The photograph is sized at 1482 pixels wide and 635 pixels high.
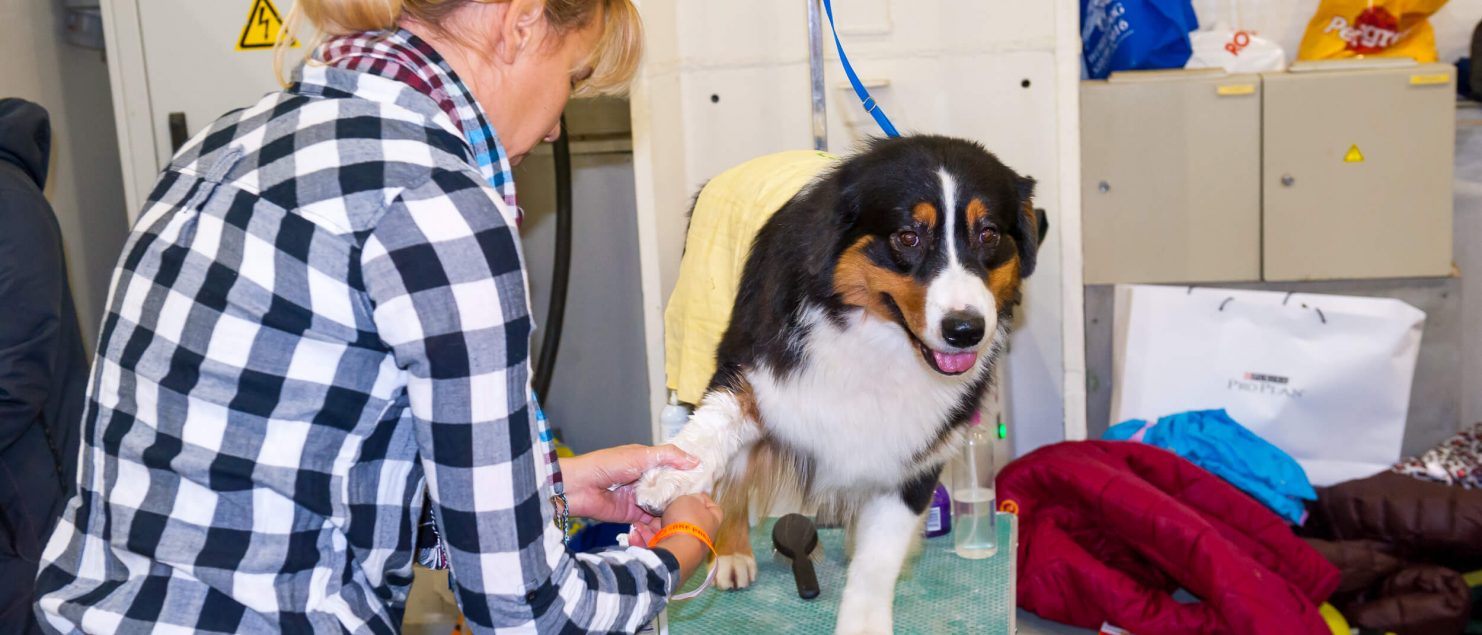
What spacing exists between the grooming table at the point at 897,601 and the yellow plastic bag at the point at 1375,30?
2124mm

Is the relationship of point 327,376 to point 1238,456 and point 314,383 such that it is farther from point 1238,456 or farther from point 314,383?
point 1238,456

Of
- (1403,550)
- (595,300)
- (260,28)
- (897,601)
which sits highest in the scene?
(260,28)

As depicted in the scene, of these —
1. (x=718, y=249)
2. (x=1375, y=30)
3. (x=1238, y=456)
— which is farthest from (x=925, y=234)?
(x=1375, y=30)

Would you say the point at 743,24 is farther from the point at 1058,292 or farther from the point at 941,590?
the point at 941,590

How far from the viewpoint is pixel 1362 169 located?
3225 millimetres

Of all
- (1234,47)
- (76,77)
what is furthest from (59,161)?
(1234,47)

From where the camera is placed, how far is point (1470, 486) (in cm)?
301

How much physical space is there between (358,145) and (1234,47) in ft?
10.1

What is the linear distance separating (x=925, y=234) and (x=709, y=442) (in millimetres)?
438

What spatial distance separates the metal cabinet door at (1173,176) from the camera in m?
3.26

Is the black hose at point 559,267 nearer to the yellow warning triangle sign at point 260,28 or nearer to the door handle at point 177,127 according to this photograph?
the yellow warning triangle sign at point 260,28

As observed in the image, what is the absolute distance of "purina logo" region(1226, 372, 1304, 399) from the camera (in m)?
3.24

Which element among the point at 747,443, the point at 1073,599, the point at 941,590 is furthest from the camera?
the point at 1073,599

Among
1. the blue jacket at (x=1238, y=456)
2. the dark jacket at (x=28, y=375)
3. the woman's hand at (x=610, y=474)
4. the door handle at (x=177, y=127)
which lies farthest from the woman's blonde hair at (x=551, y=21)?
the blue jacket at (x=1238, y=456)
